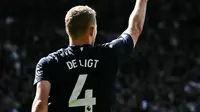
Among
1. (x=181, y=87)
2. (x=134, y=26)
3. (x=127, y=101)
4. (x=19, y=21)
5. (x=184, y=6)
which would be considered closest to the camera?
(x=134, y=26)

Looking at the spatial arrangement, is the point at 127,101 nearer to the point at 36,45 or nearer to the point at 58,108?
the point at 36,45

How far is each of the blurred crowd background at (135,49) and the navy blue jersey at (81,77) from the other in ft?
21.3

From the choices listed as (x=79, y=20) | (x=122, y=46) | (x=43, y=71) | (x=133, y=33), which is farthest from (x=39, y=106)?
(x=133, y=33)

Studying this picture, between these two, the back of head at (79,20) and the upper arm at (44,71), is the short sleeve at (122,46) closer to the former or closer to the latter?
the back of head at (79,20)

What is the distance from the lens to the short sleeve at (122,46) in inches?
107

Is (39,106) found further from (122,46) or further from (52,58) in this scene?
(122,46)

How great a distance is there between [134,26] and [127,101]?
22.8 ft

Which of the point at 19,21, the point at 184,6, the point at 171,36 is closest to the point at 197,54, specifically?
the point at 171,36

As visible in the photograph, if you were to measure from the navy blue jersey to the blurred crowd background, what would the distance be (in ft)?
21.3

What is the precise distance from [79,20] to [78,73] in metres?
0.25

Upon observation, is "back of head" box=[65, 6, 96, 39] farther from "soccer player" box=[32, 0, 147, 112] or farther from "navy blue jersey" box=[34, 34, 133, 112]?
"navy blue jersey" box=[34, 34, 133, 112]

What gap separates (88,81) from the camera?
2.61 metres

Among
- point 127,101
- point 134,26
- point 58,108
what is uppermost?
point 134,26

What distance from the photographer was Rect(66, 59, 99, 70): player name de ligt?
8.54ft
